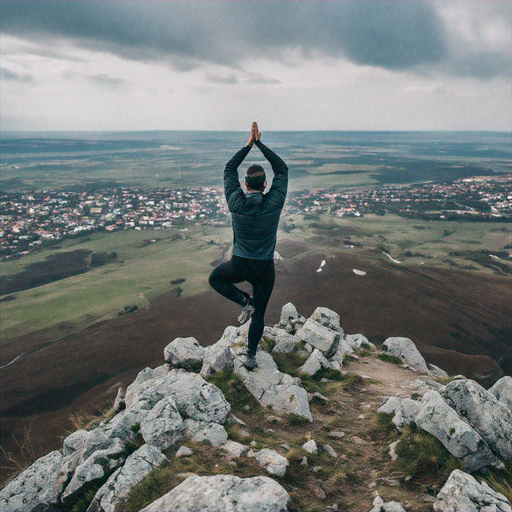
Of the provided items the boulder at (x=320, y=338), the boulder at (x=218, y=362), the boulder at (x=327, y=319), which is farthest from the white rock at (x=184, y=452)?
the boulder at (x=327, y=319)

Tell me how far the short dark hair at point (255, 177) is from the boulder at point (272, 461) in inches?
187

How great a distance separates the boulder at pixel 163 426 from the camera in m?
6.24

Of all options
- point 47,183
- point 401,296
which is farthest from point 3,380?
point 47,183

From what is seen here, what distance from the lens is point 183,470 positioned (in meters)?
5.33

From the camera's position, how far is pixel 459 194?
154 m

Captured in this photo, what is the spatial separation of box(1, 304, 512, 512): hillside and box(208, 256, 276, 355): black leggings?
2116mm

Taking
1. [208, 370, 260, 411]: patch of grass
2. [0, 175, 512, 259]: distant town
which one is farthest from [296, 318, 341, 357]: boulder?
[0, 175, 512, 259]: distant town

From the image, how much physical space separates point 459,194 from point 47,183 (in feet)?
746

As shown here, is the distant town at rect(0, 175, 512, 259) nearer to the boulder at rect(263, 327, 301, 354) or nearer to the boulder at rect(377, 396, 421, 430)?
the boulder at rect(263, 327, 301, 354)

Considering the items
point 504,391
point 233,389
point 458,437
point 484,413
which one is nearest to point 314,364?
point 233,389

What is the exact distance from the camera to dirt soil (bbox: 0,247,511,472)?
33000 mm

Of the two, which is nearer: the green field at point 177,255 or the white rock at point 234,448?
the white rock at point 234,448

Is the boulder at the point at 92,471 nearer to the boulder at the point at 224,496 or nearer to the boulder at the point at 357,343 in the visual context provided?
the boulder at the point at 224,496

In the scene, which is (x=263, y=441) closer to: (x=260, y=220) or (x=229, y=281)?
(x=229, y=281)
